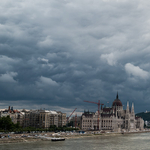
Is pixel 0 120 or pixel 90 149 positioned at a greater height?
pixel 0 120

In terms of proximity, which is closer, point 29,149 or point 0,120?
point 29,149

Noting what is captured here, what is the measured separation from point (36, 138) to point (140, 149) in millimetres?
50867

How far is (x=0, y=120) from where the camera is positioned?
158m

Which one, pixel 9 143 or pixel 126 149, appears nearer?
pixel 126 149

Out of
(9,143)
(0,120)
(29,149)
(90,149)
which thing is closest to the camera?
(29,149)

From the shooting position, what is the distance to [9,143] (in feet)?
379

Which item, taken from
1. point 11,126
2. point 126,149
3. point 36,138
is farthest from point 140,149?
point 11,126

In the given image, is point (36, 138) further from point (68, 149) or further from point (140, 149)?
point (140, 149)

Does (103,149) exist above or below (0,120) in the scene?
below

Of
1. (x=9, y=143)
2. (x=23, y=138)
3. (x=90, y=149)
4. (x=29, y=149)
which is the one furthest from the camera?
(x=23, y=138)

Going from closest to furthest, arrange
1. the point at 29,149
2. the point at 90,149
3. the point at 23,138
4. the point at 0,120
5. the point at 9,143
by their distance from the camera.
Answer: the point at 29,149 → the point at 90,149 → the point at 9,143 → the point at 23,138 → the point at 0,120

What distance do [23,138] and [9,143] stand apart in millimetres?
13166

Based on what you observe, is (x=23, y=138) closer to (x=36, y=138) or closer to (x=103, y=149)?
(x=36, y=138)

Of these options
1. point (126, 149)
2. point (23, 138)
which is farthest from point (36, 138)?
point (126, 149)
